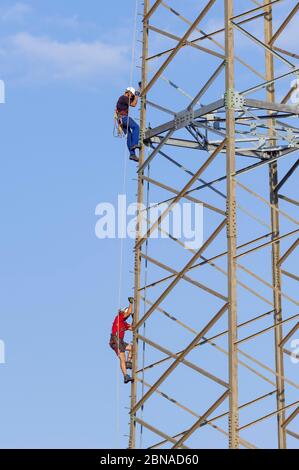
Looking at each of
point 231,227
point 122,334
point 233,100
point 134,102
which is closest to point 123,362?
point 122,334

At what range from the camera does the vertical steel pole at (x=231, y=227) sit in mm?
31062

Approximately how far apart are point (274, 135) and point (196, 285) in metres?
4.84

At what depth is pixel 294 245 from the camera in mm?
34844

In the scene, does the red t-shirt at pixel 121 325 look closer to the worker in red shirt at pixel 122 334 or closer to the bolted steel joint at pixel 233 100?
the worker in red shirt at pixel 122 334

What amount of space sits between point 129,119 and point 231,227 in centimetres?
581

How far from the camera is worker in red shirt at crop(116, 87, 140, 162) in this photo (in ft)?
119

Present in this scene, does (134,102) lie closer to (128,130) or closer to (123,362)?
(128,130)

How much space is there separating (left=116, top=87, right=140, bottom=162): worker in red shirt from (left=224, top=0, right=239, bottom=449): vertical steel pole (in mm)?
3877

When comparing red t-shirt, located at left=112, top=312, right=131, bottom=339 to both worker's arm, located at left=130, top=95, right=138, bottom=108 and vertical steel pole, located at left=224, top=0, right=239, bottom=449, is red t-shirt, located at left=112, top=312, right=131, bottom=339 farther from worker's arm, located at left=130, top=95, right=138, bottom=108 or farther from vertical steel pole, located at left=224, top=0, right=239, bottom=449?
worker's arm, located at left=130, top=95, right=138, bottom=108

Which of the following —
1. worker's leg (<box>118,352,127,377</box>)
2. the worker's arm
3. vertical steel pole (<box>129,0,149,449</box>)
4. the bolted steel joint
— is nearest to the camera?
the bolted steel joint

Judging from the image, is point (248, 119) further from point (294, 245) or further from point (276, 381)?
point (276, 381)

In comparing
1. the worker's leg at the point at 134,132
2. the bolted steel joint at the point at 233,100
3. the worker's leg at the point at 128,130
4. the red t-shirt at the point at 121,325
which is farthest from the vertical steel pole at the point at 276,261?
the red t-shirt at the point at 121,325

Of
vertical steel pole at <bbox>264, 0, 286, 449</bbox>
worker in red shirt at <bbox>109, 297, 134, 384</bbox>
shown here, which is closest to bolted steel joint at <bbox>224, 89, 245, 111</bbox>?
vertical steel pole at <bbox>264, 0, 286, 449</bbox>
